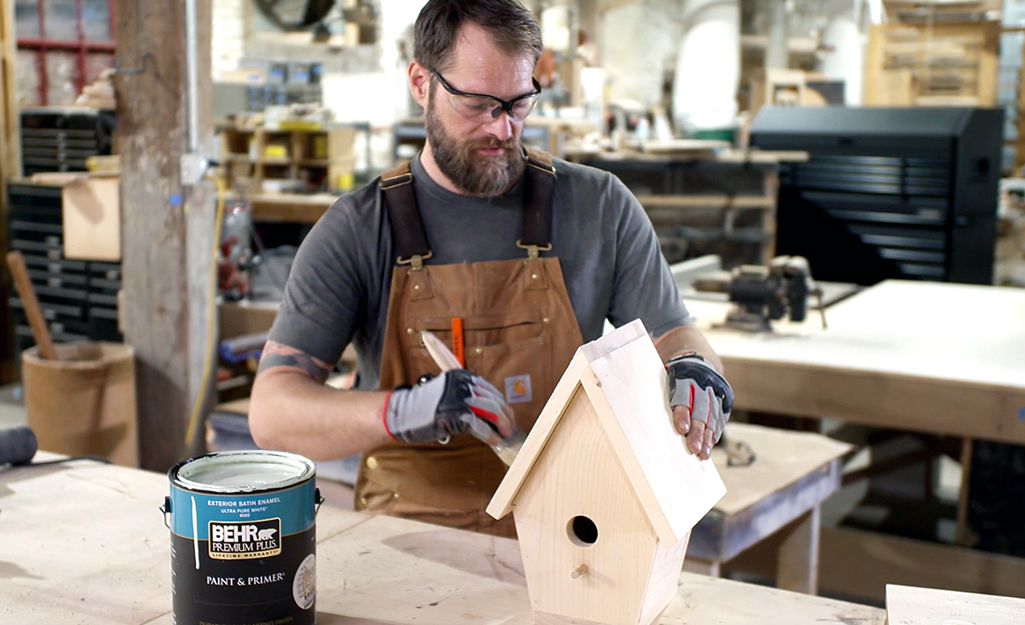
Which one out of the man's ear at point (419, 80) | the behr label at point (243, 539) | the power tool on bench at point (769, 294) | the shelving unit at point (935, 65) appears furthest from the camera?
the shelving unit at point (935, 65)

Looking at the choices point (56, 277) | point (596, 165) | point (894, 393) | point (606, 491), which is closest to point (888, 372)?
point (894, 393)

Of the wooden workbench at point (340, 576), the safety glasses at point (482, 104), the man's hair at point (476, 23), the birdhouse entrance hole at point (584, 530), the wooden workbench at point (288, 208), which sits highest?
the man's hair at point (476, 23)

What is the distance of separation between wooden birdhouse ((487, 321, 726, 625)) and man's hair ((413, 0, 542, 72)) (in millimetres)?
695

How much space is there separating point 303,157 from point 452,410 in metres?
5.58

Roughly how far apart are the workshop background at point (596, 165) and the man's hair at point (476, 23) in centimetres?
132

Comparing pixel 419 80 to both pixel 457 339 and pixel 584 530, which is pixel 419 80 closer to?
pixel 457 339

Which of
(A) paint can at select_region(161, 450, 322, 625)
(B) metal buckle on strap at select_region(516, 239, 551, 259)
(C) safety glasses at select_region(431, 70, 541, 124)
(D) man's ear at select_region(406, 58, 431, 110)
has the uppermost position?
(D) man's ear at select_region(406, 58, 431, 110)

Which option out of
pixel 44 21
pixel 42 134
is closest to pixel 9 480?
pixel 42 134

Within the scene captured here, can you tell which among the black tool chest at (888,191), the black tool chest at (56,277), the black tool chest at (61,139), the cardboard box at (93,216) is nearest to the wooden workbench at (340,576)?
the cardboard box at (93,216)

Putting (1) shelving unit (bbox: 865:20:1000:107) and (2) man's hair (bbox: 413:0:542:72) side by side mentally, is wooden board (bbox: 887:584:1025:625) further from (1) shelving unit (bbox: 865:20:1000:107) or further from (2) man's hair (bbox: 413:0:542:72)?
(1) shelving unit (bbox: 865:20:1000:107)

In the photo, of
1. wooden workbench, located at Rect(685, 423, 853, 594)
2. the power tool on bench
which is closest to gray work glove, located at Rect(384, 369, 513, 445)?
wooden workbench, located at Rect(685, 423, 853, 594)

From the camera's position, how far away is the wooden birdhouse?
1059mm

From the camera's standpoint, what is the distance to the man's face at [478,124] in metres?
1.66

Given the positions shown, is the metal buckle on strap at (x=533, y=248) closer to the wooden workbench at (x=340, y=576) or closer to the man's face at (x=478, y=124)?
the man's face at (x=478, y=124)
